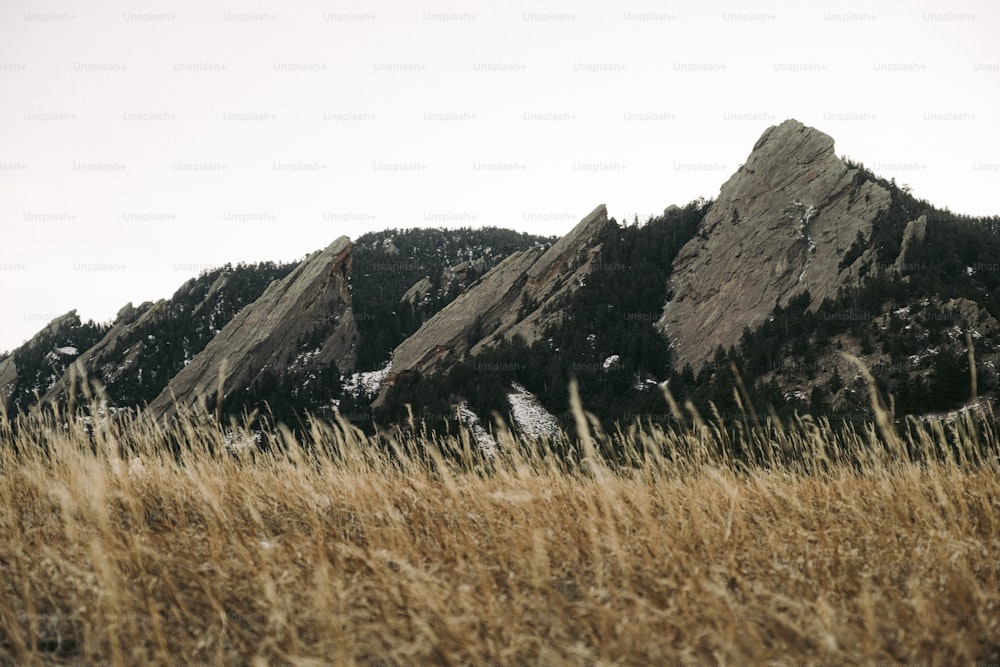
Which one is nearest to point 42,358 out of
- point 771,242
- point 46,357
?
point 46,357

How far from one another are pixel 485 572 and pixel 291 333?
90.5 metres

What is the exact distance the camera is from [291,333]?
87.7 meters

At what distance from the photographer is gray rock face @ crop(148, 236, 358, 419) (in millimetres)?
81938

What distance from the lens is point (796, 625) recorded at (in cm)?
263

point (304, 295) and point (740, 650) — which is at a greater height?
point (304, 295)

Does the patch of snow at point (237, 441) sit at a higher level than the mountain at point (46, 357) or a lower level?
lower

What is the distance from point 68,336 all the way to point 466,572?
145 m

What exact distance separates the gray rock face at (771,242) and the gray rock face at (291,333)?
5225 cm

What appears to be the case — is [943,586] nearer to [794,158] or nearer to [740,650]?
[740,650]

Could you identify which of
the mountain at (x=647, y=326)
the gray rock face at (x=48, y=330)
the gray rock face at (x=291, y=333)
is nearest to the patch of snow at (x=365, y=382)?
the mountain at (x=647, y=326)

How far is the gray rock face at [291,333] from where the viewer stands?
8194 centimetres

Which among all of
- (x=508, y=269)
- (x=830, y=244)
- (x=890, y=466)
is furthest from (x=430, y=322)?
(x=890, y=466)

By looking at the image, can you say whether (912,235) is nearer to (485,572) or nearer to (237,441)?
(237,441)

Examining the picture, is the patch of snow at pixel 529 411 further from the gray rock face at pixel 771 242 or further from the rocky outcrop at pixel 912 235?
the rocky outcrop at pixel 912 235
